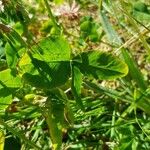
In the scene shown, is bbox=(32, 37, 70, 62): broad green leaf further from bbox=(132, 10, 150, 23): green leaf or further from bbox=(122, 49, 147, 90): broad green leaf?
bbox=(132, 10, 150, 23): green leaf

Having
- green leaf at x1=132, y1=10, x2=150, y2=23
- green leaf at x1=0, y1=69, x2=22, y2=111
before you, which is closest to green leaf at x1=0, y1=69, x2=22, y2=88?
green leaf at x1=0, y1=69, x2=22, y2=111

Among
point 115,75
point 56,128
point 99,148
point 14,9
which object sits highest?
point 14,9

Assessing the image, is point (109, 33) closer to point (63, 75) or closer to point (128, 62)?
point (128, 62)

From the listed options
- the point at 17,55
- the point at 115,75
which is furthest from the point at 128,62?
the point at 17,55

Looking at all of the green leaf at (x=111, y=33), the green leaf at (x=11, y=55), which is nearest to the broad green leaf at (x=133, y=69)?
the green leaf at (x=111, y=33)

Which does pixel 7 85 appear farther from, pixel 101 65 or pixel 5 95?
pixel 101 65

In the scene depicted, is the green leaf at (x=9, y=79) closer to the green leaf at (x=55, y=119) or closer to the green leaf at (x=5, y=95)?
the green leaf at (x=5, y=95)
